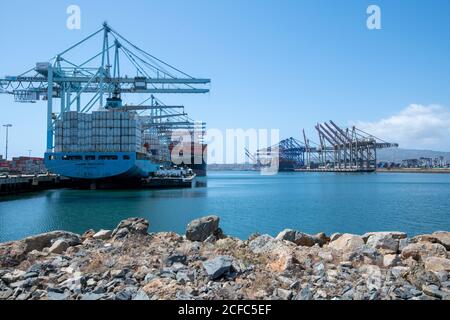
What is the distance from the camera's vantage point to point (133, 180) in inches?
2410

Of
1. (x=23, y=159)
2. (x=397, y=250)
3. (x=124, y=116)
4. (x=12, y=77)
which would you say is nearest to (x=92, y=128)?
(x=124, y=116)

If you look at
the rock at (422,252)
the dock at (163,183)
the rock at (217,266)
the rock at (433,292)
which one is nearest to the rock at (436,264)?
the rock at (422,252)

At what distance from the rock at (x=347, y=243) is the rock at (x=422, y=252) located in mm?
1119

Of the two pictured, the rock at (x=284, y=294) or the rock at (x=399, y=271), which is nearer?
the rock at (x=284, y=294)

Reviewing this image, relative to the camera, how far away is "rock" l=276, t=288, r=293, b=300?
6133 mm

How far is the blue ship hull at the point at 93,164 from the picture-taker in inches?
2211

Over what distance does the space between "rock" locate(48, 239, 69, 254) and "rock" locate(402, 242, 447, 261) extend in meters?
8.30

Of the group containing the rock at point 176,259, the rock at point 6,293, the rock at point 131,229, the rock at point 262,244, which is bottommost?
the rock at point 6,293

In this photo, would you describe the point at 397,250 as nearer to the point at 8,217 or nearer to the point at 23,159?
the point at 8,217

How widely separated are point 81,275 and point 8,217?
81.4ft

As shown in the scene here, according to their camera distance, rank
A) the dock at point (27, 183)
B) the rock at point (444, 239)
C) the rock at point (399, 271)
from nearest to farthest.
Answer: the rock at point (399, 271) → the rock at point (444, 239) → the dock at point (27, 183)

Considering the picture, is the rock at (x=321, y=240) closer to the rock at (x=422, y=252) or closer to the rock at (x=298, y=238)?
the rock at (x=298, y=238)

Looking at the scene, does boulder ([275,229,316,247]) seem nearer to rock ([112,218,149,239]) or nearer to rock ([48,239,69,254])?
rock ([112,218,149,239])
